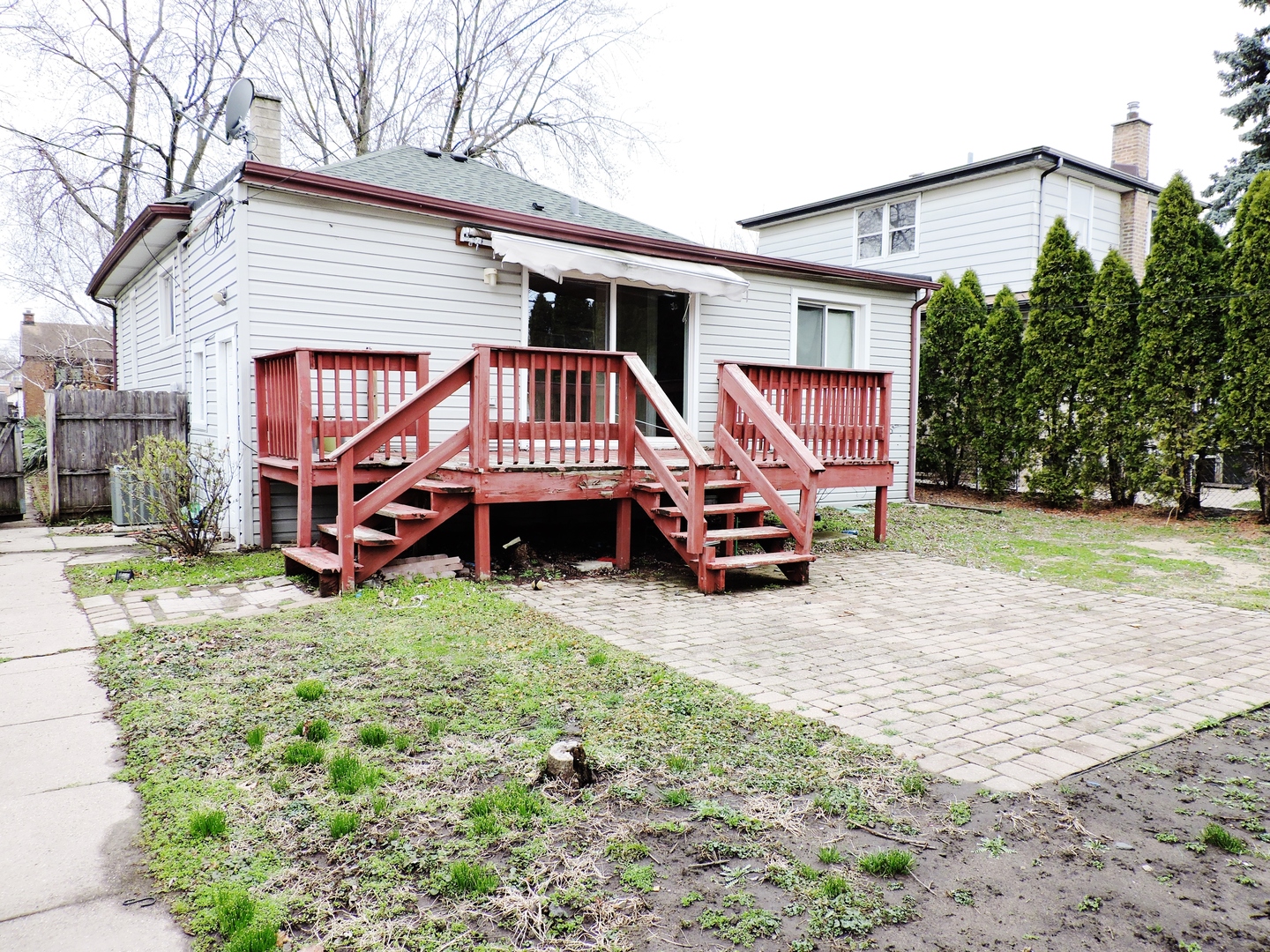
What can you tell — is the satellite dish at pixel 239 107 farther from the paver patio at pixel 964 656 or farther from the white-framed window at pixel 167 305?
the paver patio at pixel 964 656

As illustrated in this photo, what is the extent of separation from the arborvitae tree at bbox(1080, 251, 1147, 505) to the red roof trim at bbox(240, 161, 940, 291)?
275 centimetres

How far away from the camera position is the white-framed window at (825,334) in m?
10.4

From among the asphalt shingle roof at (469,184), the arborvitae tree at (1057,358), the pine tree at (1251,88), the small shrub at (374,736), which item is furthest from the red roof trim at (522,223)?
the pine tree at (1251,88)

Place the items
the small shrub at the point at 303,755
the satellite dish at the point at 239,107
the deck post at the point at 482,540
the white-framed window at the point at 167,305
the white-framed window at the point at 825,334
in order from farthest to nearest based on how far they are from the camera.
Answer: the white-framed window at the point at 825,334 < the white-framed window at the point at 167,305 < the satellite dish at the point at 239,107 < the deck post at the point at 482,540 < the small shrub at the point at 303,755

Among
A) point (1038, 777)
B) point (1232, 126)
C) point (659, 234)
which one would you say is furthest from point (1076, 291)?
point (1038, 777)

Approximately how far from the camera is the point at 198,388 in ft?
30.0

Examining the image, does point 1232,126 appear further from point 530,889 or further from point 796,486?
point 530,889

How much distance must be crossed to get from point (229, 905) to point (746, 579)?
4826 millimetres

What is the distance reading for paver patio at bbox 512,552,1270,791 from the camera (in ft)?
10.6

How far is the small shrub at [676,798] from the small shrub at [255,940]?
46.7 inches

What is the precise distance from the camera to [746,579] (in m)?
6.43

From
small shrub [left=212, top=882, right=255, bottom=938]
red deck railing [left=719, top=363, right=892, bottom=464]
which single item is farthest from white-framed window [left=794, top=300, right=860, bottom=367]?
small shrub [left=212, top=882, right=255, bottom=938]

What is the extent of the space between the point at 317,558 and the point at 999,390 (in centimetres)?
1032

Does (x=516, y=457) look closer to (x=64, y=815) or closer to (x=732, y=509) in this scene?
(x=732, y=509)
